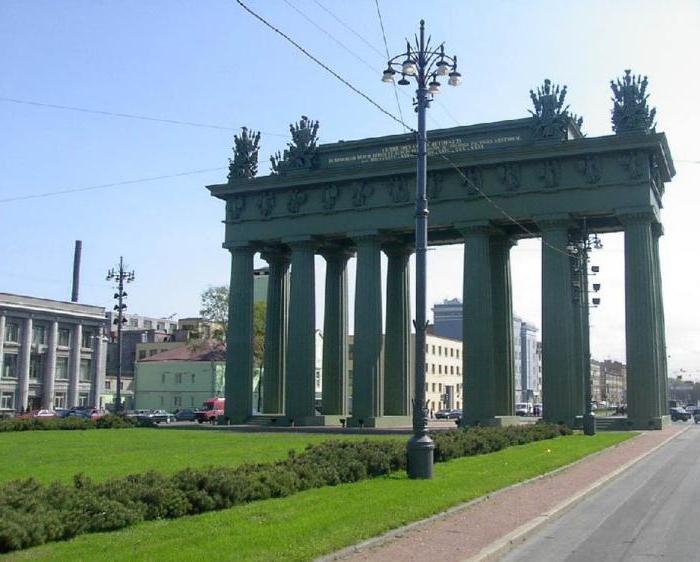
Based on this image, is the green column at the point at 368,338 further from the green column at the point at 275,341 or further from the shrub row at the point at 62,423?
the shrub row at the point at 62,423

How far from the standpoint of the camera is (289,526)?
12320 millimetres

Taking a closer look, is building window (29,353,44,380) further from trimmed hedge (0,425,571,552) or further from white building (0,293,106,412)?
trimmed hedge (0,425,571,552)

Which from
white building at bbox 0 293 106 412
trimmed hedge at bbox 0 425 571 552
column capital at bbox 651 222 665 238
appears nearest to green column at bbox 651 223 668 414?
column capital at bbox 651 222 665 238

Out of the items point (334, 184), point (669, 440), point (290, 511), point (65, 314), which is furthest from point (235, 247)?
point (290, 511)

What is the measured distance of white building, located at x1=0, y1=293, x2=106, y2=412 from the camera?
290ft

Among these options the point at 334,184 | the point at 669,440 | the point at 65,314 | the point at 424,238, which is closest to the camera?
the point at 424,238

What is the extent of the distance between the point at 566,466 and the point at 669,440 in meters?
19.1

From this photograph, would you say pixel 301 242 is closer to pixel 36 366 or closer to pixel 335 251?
pixel 335 251

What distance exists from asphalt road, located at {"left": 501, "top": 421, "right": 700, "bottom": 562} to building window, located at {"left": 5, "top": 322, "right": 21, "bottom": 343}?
79266 millimetres

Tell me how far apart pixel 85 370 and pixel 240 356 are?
145 feet

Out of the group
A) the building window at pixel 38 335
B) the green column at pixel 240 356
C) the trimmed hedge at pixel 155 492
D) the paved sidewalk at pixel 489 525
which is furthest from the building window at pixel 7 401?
the paved sidewalk at pixel 489 525

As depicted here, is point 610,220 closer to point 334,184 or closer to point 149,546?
point 334,184

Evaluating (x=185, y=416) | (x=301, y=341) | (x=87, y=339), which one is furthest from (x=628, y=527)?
(x=87, y=339)

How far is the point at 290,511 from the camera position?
14.0 m
